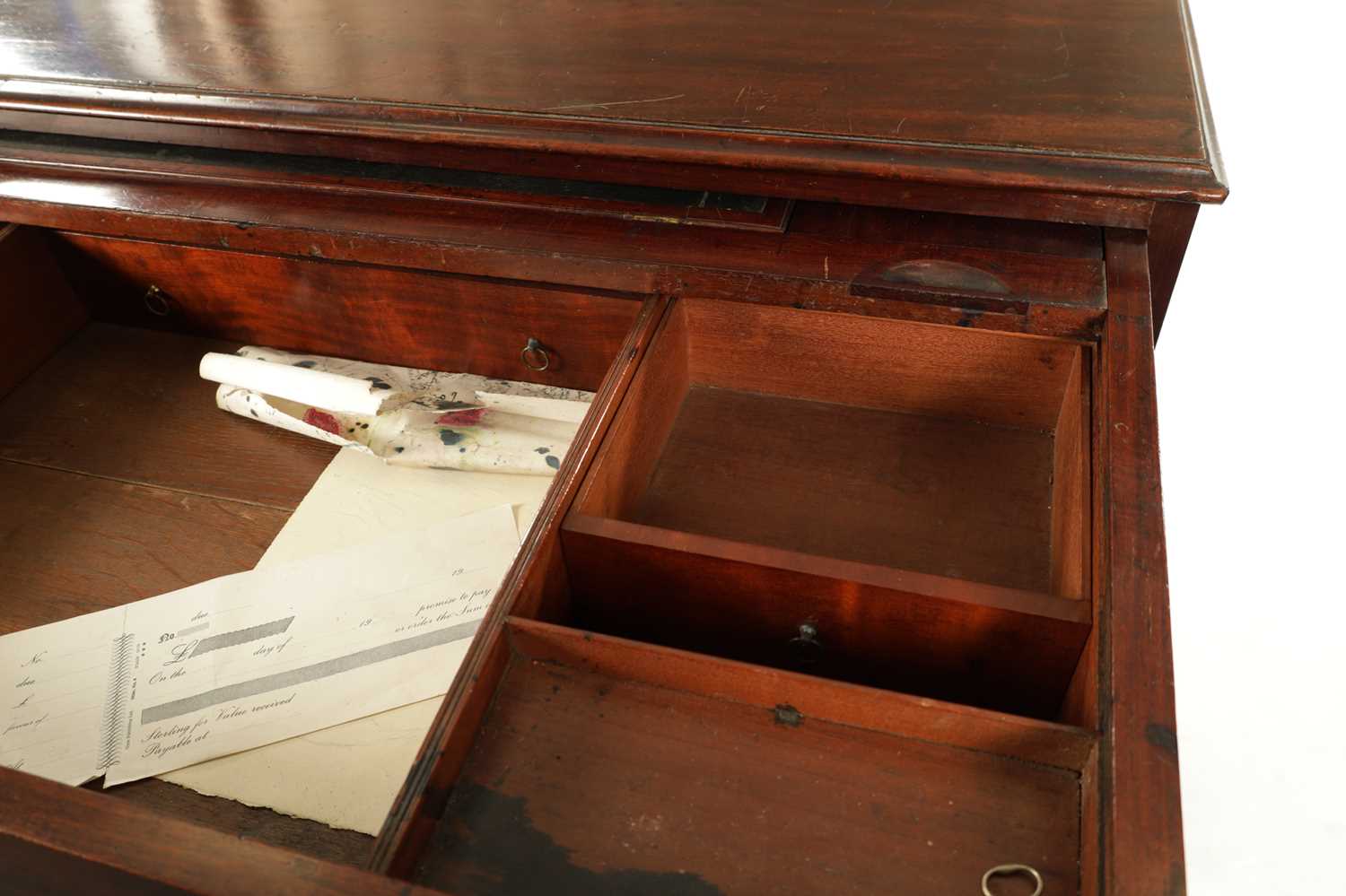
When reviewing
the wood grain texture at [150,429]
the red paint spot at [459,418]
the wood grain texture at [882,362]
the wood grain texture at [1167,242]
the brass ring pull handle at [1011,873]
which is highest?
the wood grain texture at [1167,242]

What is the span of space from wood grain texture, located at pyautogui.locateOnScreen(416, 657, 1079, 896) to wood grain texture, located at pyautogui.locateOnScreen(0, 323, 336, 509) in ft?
1.62

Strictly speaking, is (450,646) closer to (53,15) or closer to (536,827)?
(536,827)

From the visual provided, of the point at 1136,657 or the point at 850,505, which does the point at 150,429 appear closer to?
the point at 850,505

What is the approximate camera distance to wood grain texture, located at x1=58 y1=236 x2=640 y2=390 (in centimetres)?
110

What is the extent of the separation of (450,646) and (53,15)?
3.08ft

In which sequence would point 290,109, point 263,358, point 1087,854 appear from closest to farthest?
point 1087,854, point 290,109, point 263,358

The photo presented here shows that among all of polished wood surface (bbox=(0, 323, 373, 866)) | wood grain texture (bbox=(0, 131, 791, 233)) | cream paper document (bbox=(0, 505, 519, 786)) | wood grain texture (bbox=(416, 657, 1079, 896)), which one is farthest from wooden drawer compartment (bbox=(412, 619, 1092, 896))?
wood grain texture (bbox=(0, 131, 791, 233))

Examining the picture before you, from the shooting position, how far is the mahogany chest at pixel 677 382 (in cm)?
70

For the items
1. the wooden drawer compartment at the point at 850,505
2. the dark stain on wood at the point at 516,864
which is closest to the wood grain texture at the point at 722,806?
the dark stain on wood at the point at 516,864

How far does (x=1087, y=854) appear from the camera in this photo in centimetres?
65

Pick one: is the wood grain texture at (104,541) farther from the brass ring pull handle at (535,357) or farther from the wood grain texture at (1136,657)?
the wood grain texture at (1136,657)

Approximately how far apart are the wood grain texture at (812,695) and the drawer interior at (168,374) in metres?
0.39

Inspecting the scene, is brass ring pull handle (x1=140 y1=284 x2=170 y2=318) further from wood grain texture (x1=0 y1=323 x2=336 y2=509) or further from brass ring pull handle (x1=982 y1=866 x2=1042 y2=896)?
brass ring pull handle (x1=982 y1=866 x2=1042 y2=896)

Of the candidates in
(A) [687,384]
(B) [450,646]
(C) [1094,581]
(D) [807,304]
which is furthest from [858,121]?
(B) [450,646]
